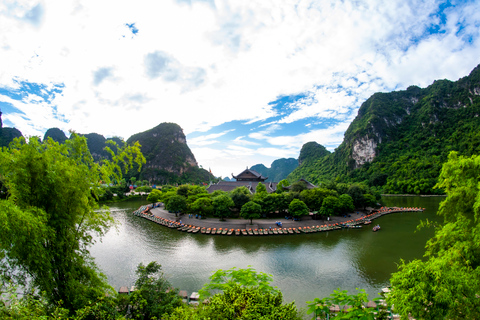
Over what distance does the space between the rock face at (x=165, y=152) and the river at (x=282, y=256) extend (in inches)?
2936

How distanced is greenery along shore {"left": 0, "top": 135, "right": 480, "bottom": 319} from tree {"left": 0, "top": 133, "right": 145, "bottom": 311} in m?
0.02

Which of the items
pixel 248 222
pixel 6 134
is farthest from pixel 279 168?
pixel 248 222

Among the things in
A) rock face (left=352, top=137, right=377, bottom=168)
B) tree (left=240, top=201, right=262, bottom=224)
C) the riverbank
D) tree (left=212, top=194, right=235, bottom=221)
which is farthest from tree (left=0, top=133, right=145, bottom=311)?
rock face (left=352, top=137, right=377, bottom=168)

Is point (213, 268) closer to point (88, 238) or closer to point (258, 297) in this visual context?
point (88, 238)

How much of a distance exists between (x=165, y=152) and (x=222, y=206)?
86931mm

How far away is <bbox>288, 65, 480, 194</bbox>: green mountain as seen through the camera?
202 feet

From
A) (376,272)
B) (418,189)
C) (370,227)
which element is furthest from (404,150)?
(376,272)

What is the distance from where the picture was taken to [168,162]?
340 ft

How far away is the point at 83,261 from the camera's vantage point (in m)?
7.08

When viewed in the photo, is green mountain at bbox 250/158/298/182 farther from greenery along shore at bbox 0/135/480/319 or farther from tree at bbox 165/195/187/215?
greenery along shore at bbox 0/135/480/319

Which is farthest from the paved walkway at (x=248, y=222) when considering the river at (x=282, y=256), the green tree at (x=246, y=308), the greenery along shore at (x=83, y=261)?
the green tree at (x=246, y=308)

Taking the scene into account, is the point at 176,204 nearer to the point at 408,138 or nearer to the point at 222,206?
the point at 222,206

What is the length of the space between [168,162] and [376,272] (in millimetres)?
97913

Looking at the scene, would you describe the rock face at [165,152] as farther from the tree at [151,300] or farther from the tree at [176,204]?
the tree at [151,300]
